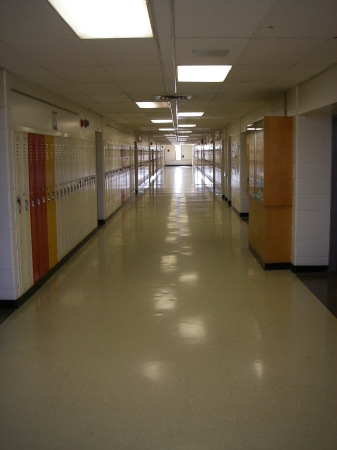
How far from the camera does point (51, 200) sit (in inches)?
249

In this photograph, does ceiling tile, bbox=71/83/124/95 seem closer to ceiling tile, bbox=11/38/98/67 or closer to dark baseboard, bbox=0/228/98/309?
ceiling tile, bbox=11/38/98/67

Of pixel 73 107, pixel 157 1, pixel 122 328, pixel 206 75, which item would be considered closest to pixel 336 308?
pixel 122 328

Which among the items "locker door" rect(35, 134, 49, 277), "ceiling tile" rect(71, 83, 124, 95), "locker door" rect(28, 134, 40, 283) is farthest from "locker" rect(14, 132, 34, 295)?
"ceiling tile" rect(71, 83, 124, 95)

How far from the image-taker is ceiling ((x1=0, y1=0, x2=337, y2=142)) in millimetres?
2977

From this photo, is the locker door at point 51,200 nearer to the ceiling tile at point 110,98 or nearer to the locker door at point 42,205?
the locker door at point 42,205

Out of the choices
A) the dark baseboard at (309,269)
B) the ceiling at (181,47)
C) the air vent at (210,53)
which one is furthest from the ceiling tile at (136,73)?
the dark baseboard at (309,269)

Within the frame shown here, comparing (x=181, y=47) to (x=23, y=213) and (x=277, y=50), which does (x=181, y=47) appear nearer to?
(x=277, y=50)

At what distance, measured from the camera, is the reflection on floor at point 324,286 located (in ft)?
16.5

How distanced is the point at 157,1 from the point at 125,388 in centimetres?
250

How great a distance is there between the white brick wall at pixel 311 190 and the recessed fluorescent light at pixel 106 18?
10.7ft

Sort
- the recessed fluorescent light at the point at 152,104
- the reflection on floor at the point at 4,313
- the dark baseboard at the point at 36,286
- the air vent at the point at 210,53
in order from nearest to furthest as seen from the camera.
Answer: the air vent at the point at 210,53, the reflection on floor at the point at 4,313, the dark baseboard at the point at 36,286, the recessed fluorescent light at the point at 152,104

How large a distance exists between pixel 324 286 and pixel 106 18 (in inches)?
157

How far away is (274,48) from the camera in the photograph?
402 centimetres

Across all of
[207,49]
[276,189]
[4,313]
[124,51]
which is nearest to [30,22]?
[124,51]
